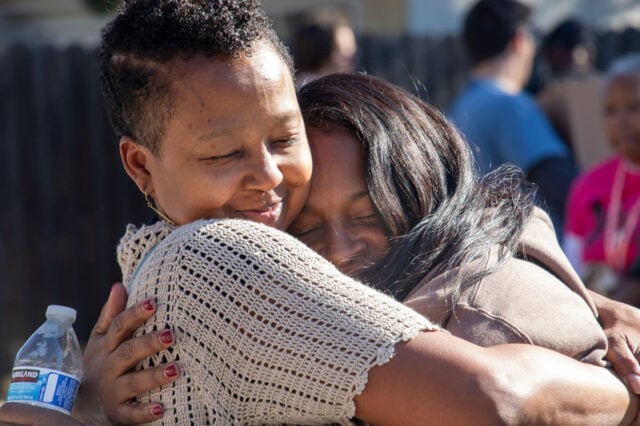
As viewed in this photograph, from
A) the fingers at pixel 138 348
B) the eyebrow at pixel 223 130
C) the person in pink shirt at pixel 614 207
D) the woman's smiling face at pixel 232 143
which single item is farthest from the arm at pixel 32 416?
the person in pink shirt at pixel 614 207

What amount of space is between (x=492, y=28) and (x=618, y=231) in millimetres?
1682

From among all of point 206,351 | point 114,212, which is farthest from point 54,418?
point 114,212

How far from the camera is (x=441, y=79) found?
9719 mm

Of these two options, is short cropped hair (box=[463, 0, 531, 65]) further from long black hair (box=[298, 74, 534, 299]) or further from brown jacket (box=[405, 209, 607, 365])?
brown jacket (box=[405, 209, 607, 365])

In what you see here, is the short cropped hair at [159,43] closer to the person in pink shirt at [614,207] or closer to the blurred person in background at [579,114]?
the person in pink shirt at [614,207]

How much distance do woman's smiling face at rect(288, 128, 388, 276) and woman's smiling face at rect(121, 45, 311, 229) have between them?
0.08 meters

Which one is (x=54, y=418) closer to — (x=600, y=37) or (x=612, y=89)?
(x=612, y=89)

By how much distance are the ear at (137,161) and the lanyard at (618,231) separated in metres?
2.94

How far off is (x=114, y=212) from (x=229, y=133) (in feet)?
23.7

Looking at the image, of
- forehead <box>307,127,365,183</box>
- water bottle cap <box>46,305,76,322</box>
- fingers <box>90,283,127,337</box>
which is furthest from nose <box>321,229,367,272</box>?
water bottle cap <box>46,305,76,322</box>

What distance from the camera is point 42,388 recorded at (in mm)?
2143

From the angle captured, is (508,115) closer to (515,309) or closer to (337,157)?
(337,157)

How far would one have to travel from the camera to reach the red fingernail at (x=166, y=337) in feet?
6.67

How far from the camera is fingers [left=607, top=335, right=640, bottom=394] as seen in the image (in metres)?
2.22
